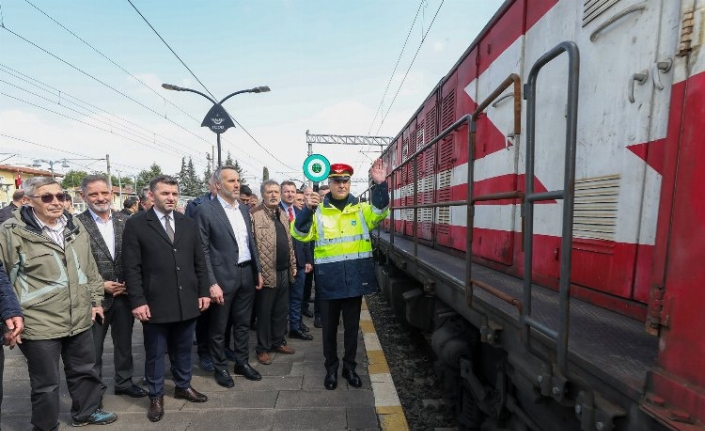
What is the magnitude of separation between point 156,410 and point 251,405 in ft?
2.34

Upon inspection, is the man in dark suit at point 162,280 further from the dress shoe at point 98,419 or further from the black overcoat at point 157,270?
the dress shoe at point 98,419

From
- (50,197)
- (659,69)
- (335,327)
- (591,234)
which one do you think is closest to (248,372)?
(335,327)

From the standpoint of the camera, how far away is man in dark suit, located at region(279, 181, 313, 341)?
508 centimetres

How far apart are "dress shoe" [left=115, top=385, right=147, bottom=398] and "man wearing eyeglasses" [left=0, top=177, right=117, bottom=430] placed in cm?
49

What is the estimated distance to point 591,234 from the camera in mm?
2074

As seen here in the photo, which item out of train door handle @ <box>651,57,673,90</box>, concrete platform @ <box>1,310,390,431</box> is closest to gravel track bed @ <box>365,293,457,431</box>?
concrete platform @ <box>1,310,390,431</box>

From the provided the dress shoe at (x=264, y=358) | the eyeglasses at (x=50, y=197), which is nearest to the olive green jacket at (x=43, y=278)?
the eyeglasses at (x=50, y=197)

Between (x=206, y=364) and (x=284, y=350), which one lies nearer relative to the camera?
(x=206, y=364)

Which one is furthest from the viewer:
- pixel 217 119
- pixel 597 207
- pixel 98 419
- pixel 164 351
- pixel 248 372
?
pixel 217 119

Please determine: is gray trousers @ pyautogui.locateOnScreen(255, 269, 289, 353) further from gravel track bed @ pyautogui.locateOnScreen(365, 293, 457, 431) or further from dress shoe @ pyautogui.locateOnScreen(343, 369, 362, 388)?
gravel track bed @ pyautogui.locateOnScreen(365, 293, 457, 431)

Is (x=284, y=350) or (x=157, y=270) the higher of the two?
(x=157, y=270)

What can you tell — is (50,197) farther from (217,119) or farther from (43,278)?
(217,119)

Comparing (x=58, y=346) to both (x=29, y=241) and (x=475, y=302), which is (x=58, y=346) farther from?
(x=475, y=302)

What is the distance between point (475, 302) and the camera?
7.31 ft
